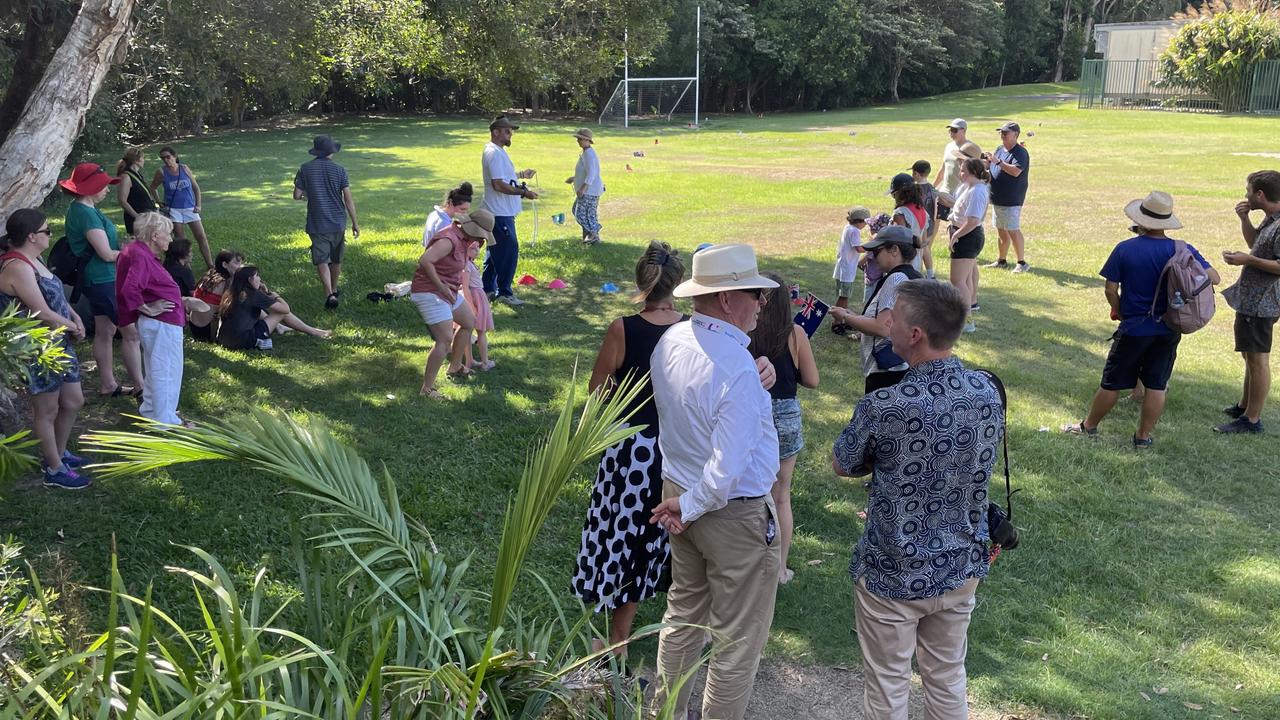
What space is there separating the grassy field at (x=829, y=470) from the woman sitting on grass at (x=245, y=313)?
0.26 metres

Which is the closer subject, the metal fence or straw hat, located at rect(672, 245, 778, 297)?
straw hat, located at rect(672, 245, 778, 297)

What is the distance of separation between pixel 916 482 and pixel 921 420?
234mm

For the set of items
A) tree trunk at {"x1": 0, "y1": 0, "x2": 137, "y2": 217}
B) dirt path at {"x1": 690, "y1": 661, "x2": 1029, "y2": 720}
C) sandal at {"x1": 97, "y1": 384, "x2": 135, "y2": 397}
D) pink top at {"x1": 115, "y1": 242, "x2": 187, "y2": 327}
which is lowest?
dirt path at {"x1": 690, "y1": 661, "x2": 1029, "y2": 720}

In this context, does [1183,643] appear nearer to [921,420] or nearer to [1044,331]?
[921,420]

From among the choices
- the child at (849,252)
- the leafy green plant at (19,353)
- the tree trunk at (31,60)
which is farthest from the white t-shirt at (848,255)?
the leafy green plant at (19,353)

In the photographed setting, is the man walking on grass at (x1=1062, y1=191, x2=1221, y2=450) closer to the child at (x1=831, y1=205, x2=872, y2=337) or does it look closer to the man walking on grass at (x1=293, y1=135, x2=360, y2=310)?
the child at (x1=831, y1=205, x2=872, y2=337)

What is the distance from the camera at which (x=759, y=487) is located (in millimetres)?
3627

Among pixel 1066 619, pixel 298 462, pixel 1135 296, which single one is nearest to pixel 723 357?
pixel 298 462

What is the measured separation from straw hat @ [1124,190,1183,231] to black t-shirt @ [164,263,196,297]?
7.82 metres

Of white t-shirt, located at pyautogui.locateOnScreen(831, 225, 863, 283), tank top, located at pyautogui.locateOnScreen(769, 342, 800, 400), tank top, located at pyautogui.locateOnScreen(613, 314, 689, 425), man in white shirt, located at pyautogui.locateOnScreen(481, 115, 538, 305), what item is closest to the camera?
tank top, located at pyautogui.locateOnScreen(613, 314, 689, 425)

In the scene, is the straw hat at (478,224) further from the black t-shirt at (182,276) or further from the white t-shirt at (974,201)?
the white t-shirt at (974,201)

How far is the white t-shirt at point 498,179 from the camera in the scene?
10992mm

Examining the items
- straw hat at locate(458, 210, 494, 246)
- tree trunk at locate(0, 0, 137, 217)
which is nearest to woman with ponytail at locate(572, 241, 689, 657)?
straw hat at locate(458, 210, 494, 246)

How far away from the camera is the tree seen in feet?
113
